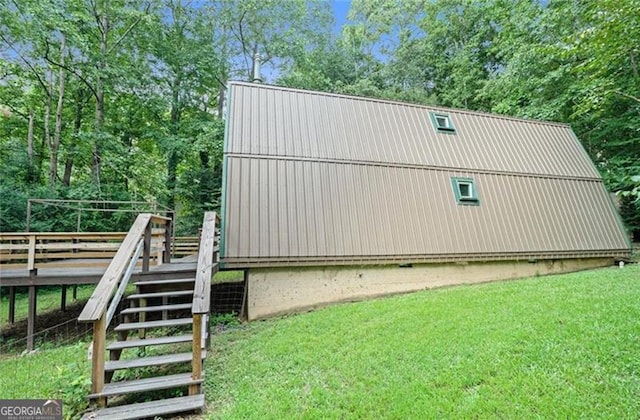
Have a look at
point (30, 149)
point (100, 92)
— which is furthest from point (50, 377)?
→ point (100, 92)

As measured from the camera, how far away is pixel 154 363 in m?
2.86

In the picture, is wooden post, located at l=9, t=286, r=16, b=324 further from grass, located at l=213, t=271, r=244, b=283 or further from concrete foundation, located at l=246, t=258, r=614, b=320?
concrete foundation, located at l=246, t=258, r=614, b=320

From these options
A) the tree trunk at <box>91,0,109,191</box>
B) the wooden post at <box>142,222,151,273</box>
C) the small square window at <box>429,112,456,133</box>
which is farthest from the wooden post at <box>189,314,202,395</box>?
the tree trunk at <box>91,0,109,191</box>

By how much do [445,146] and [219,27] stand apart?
44.0 feet

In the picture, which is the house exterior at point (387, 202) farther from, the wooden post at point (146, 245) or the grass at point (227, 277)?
the grass at point (227, 277)

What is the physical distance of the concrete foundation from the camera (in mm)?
5590

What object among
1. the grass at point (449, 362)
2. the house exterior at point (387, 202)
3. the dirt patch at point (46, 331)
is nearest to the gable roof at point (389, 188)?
the house exterior at point (387, 202)

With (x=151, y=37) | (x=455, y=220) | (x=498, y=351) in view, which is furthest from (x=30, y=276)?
(x=151, y=37)

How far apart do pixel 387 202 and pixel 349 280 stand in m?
1.81

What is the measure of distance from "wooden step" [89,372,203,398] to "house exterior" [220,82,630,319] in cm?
264

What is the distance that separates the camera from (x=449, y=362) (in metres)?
2.92

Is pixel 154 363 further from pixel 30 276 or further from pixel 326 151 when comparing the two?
pixel 326 151

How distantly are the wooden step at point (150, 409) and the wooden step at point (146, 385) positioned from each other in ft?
0.34

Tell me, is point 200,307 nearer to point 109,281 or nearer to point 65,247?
point 109,281
